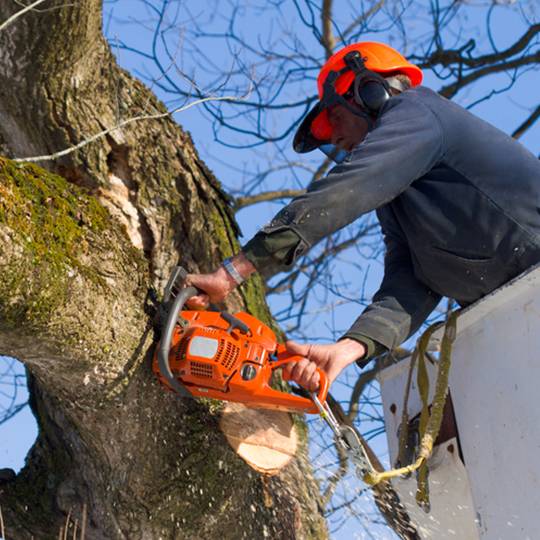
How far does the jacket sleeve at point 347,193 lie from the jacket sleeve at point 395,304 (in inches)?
17.4

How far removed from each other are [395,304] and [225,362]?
0.75 metres

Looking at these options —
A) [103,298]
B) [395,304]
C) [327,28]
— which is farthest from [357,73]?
[327,28]

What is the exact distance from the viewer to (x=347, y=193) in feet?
8.32

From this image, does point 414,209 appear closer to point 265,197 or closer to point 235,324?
point 235,324

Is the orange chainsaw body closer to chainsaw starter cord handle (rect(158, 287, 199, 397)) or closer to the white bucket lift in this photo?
chainsaw starter cord handle (rect(158, 287, 199, 397))

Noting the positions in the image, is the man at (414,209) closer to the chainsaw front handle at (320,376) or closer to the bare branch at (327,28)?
the chainsaw front handle at (320,376)

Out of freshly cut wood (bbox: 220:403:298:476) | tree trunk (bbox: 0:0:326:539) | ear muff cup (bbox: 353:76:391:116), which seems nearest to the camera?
tree trunk (bbox: 0:0:326:539)

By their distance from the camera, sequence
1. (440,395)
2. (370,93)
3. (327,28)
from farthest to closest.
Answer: (327,28) < (370,93) < (440,395)

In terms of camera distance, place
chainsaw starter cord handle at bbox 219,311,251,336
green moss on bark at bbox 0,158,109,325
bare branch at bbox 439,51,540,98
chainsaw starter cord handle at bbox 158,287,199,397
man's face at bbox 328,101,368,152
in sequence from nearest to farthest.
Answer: green moss on bark at bbox 0,158,109,325
chainsaw starter cord handle at bbox 158,287,199,397
chainsaw starter cord handle at bbox 219,311,251,336
man's face at bbox 328,101,368,152
bare branch at bbox 439,51,540,98

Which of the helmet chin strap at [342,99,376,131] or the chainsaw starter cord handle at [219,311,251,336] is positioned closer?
the chainsaw starter cord handle at [219,311,251,336]

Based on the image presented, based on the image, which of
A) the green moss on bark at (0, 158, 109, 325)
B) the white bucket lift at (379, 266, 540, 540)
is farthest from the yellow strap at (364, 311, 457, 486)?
the green moss on bark at (0, 158, 109, 325)

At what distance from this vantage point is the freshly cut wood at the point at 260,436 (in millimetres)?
2820

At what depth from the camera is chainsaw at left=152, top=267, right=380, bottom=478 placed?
2.55 meters

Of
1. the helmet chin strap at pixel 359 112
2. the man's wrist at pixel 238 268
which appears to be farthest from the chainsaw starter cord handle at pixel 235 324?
the helmet chin strap at pixel 359 112
